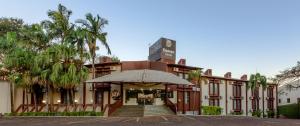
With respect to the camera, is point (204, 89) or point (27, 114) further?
point (204, 89)

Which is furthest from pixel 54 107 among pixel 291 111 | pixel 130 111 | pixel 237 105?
pixel 291 111

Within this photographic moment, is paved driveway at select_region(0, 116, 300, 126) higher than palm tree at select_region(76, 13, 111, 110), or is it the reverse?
palm tree at select_region(76, 13, 111, 110)

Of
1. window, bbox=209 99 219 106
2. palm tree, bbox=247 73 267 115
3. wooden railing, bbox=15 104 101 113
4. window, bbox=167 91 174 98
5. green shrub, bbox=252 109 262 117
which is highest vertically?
palm tree, bbox=247 73 267 115

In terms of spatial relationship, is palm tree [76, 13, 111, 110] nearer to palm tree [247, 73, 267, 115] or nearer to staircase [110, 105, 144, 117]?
staircase [110, 105, 144, 117]

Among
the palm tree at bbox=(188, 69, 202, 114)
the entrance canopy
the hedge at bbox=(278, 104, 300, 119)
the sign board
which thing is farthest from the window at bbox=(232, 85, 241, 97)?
the entrance canopy

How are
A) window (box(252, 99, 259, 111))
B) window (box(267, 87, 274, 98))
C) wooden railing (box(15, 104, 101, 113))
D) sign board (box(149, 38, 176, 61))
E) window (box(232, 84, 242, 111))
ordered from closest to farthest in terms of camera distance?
wooden railing (box(15, 104, 101, 113))
sign board (box(149, 38, 176, 61))
window (box(232, 84, 242, 111))
window (box(252, 99, 259, 111))
window (box(267, 87, 274, 98))

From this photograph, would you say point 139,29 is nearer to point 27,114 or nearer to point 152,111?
point 152,111

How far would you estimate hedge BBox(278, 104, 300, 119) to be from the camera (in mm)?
50291

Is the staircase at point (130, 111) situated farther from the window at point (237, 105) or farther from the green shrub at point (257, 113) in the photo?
the green shrub at point (257, 113)

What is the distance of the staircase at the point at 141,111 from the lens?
127 feet

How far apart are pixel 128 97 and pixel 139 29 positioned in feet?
27.1

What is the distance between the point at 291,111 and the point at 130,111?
2422 centimetres

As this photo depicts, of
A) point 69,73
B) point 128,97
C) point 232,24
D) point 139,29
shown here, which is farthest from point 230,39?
point 69,73

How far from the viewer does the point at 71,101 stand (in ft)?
147
